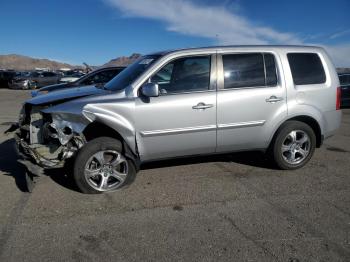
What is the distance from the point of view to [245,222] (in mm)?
3795

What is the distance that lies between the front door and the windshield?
0.89 ft

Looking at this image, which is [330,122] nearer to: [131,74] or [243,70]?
[243,70]

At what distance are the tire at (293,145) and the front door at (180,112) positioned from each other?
1.08 meters

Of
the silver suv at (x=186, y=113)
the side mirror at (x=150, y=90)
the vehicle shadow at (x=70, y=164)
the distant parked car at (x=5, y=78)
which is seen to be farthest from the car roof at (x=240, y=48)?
Result: the distant parked car at (x=5, y=78)

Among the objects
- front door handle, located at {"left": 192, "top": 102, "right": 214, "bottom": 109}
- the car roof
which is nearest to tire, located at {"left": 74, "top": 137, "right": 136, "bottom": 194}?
front door handle, located at {"left": 192, "top": 102, "right": 214, "bottom": 109}

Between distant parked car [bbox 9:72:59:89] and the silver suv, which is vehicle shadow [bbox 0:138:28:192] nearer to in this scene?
the silver suv

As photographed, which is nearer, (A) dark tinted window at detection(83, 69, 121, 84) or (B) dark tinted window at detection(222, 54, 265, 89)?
(B) dark tinted window at detection(222, 54, 265, 89)

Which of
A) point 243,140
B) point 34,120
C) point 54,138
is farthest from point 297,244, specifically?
point 34,120

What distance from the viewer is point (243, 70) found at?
5.05 meters

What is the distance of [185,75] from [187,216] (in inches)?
76.1

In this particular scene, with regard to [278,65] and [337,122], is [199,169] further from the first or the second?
[337,122]

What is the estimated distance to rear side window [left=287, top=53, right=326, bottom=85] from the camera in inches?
209

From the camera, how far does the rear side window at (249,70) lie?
4.96m

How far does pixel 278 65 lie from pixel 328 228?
8.22 ft
